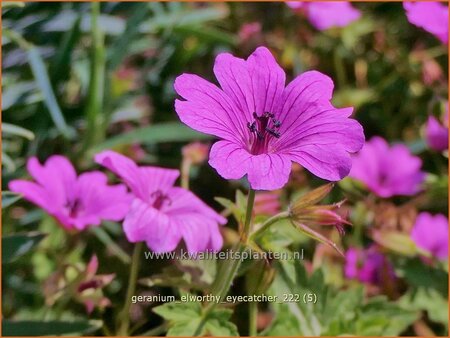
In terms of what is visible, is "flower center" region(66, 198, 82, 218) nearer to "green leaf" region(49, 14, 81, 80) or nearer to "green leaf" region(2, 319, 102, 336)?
"green leaf" region(2, 319, 102, 336)

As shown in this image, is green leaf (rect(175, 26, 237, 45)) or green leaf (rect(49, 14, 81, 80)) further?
green leaf (rect(175, 26, 237, 45))

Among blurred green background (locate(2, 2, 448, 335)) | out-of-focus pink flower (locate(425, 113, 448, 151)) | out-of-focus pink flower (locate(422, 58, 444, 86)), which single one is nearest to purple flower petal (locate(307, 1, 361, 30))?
blurred green background (locate(2, 2, 448, 335))

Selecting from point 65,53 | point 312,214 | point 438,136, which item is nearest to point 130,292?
point 312,214

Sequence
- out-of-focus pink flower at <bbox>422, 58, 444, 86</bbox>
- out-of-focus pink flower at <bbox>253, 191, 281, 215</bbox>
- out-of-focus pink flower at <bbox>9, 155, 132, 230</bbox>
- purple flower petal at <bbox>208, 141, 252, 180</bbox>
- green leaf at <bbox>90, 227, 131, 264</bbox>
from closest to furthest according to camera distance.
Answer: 1. purple flower petal at <bbox>208, 141, 252, 180</bbox>
2. out-of-focus pink flower at <bbox>9, 155, 132, 230</bbox>
3. out-of-focus pink flower at <bbox>253, 191, 281, 215</bbox>
4. green leaf at <bbox>90, 227, 131, 264</bbox>
5. out-of-focus pink flower at <bbox>422, 58, 444, 86</bbox>

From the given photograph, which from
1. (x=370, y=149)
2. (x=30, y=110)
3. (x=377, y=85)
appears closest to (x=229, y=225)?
(x=370, y=149)

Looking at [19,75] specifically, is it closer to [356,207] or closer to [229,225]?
[229,225]

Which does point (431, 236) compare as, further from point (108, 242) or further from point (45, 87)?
point (45, 87)
